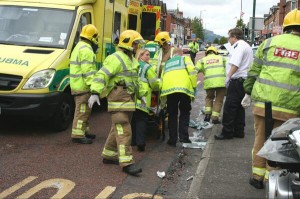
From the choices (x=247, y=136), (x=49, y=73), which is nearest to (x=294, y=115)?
(x=247, y=136)

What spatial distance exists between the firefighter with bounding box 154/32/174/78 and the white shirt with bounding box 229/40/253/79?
1.17m

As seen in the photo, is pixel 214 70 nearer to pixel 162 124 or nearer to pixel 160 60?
pixel 160 60

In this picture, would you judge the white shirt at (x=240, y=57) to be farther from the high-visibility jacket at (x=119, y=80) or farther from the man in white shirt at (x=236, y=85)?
the high-visibility jacket at (x=119, y=80)

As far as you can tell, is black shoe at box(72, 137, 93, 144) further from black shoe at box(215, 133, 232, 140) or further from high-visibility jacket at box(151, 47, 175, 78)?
black shoe at box(215, 133, 232, 140)

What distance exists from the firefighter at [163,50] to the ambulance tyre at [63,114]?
5.63 feet

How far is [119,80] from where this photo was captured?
228 inches

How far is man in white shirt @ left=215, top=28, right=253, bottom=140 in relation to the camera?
7.43m

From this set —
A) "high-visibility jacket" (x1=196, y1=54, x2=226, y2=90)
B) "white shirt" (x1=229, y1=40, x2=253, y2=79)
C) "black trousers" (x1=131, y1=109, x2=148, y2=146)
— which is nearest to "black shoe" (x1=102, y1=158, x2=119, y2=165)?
"black trousers" (x1=131, y1=109, x2=148, y2=146)

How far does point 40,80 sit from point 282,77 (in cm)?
413

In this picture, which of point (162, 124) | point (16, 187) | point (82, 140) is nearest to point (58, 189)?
point (16, 187)

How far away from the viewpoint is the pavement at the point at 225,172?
5.07 metres

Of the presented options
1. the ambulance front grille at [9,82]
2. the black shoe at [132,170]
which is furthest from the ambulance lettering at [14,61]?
the black shoe at [132,170]

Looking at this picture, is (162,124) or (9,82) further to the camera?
(162,124)

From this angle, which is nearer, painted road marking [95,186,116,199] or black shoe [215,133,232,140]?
painted road marking [95,186,116,199]
